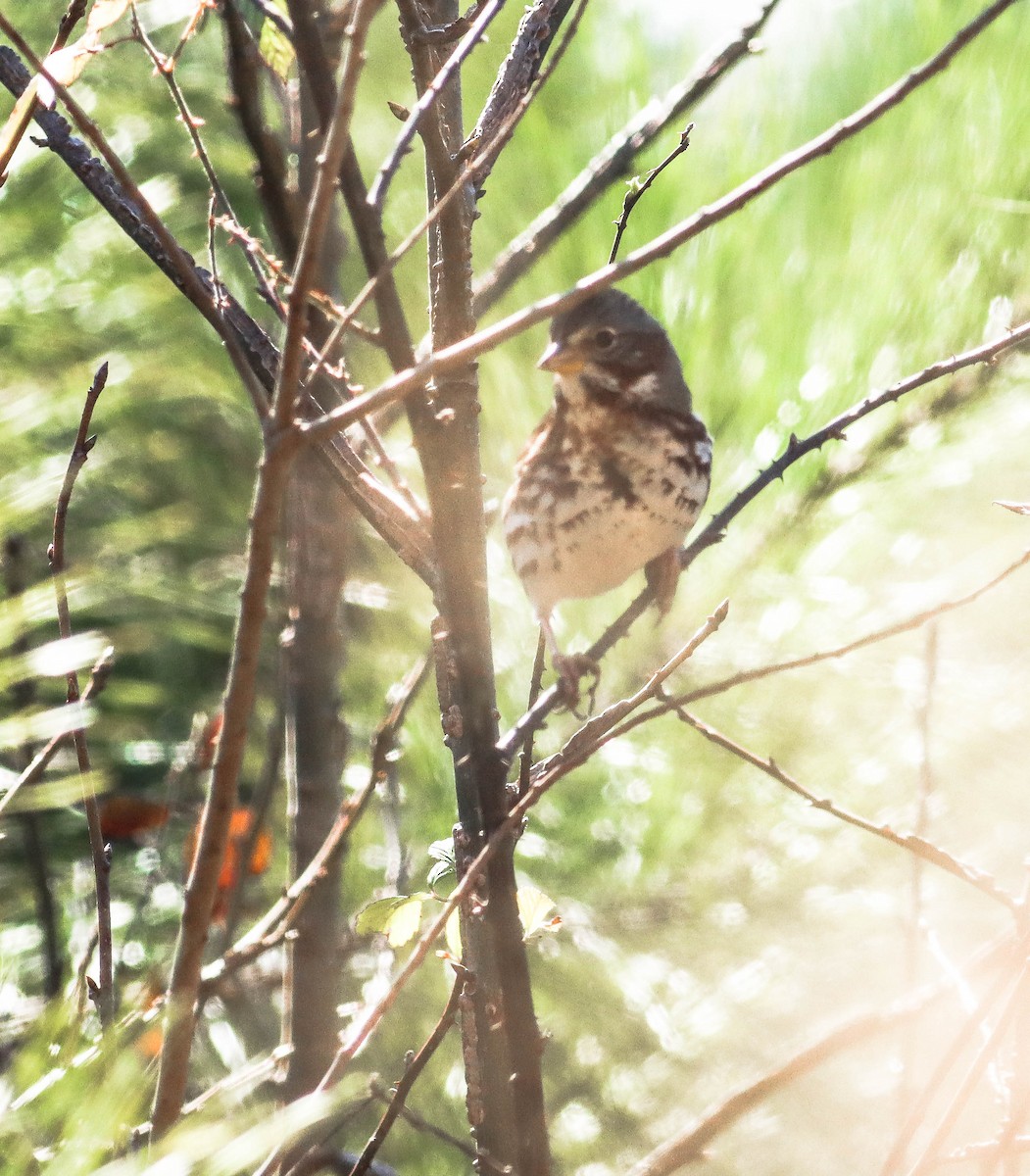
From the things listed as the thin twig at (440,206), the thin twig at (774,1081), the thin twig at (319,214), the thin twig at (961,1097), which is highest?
the thin twig at (440,206)

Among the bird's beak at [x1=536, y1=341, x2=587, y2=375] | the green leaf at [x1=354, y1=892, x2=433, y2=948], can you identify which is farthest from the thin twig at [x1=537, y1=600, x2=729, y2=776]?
the bird's beak at [x1=536, y1=341, x2=587, y2=375]

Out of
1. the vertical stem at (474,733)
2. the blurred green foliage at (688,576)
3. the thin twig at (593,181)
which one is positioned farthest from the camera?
the blurred green foliage at (688,576)

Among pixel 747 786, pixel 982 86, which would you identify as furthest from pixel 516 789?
Answer: pixel 982 86

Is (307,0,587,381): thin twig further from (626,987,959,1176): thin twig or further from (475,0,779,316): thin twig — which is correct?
(626,987,959,1176): thin twig

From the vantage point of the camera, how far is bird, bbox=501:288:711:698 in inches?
60.5

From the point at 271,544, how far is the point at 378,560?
1.30 metres

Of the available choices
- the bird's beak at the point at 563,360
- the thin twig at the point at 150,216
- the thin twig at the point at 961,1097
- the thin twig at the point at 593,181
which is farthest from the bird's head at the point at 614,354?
the thin twig at the point at 961,1097

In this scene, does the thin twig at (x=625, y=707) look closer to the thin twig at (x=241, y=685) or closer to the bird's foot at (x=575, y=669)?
the bird's foot at (x=575, y=669)

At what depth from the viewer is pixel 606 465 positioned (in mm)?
1592

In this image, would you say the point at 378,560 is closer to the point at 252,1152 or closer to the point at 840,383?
the point at 840,383

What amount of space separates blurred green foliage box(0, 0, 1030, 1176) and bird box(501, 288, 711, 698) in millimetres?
55

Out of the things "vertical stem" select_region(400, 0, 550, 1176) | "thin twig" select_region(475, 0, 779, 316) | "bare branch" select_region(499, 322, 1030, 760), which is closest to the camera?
"vertical stem" select_region(400, 0, 550, 1176)

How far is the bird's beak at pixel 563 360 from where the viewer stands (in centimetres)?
150

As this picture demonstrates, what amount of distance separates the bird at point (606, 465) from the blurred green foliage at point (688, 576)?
5 centimetres
